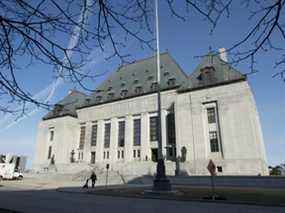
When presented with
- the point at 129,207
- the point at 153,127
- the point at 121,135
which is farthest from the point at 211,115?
the point at 129,207

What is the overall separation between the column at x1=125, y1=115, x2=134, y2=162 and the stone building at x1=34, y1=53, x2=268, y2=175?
0.61ft

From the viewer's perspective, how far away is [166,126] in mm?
46000

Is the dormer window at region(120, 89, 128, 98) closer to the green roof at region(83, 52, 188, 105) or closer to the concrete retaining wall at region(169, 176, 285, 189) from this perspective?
the green roof at region(83, 52, 188, 105)

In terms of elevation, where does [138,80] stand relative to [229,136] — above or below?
above

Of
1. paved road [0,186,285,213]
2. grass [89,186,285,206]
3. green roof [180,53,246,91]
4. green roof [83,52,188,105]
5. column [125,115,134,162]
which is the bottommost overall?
paved road [0,186,285,213]

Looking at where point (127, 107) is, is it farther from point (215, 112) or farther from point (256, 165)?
point (256, 165)

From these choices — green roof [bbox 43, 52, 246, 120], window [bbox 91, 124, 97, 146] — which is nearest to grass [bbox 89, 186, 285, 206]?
green roof [bbox 43, 52, 246, 120]

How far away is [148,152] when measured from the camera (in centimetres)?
4600

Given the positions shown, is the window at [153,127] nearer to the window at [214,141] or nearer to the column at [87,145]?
the window at [214,141]

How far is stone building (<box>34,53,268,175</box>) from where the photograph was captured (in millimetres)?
37500

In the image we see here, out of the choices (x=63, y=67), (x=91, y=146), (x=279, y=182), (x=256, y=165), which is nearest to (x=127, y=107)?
(x=91, y=146)

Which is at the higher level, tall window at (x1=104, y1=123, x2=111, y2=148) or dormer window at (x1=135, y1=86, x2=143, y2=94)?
dormer window at (x1=135, y1=86, x2=143, y2=94)

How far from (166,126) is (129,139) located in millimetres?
7906

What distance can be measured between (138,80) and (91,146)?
17.6 meters
